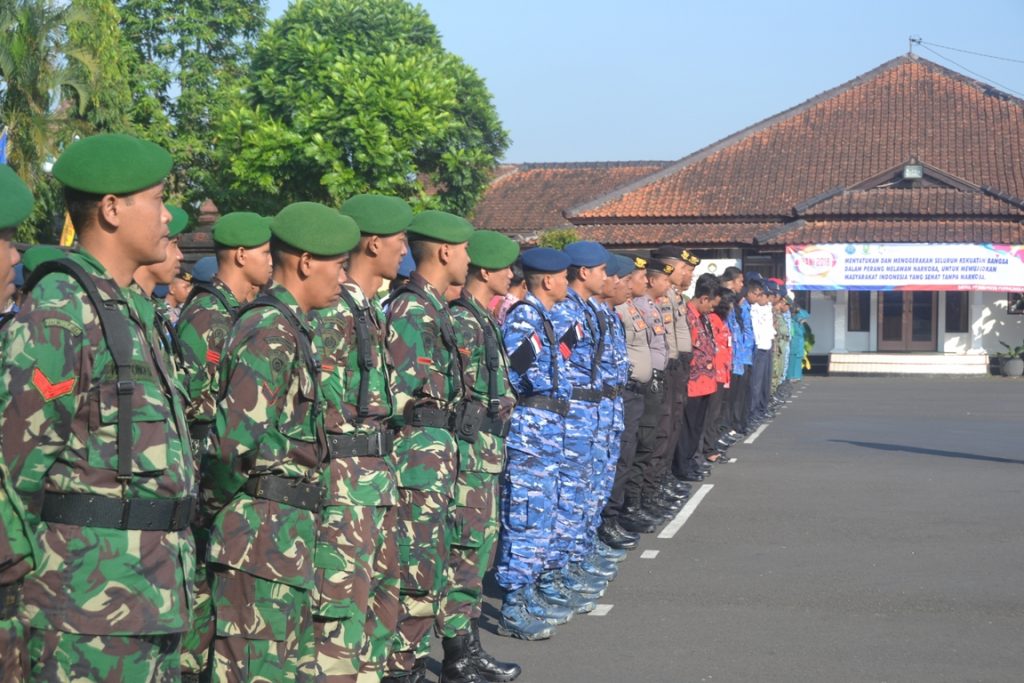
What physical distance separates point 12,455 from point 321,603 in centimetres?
173

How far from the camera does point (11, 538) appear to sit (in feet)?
9.71

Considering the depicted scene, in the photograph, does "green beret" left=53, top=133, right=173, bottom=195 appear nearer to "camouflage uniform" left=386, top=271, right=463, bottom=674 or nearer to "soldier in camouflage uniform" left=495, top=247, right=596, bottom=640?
"camouflage uniform" left=386, top=271, right=463, bottom=674

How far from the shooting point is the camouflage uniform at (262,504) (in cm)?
425

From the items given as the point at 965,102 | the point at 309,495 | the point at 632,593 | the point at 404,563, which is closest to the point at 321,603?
the point at 309,495

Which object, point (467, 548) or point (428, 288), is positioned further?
point (467, 548)

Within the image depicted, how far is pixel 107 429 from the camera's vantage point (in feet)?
A: 10.7

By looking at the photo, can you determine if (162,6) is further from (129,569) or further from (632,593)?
(129,569)

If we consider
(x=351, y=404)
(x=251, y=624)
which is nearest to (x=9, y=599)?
(x=251, y=624)

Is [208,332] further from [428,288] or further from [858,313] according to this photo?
[858,313]

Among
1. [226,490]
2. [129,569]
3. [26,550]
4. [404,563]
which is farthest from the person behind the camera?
[404,563]

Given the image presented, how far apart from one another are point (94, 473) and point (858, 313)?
3406 centimetres

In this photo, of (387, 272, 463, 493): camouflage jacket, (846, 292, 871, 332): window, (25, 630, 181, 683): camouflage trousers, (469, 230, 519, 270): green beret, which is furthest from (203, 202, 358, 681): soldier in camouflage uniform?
(846, 292, 871, 332): window

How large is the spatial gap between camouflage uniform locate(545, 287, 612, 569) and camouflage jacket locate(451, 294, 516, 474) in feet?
4.01

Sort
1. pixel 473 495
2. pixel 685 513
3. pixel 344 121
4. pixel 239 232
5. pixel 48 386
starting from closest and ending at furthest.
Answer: pixel 48 386 < pixel 473 495 < pixel 239 232 < pixel 685 513 < pixel 344 121
